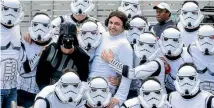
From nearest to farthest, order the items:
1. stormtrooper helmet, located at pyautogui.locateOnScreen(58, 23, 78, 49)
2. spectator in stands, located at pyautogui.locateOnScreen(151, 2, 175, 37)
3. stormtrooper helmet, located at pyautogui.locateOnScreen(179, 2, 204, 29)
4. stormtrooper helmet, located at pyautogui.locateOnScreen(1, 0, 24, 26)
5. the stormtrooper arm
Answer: stormtrooper helmet, located at pyautogui.locateOnScreen(58, 23, 78, 49) → the stormtrooper arm → stormtrooper helmet, located at pyautogui.locateOnScreen(1, 0, 24, 26) → stormtrooper helmet, located at pyautogui.locateOnScreen(179, 2, 204, 29) → spectator in stands, located at pyautogui.locateOnScreen(151, 2, 175, 37)

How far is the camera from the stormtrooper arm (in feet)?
27.0

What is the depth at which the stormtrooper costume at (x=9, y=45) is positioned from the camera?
838cm

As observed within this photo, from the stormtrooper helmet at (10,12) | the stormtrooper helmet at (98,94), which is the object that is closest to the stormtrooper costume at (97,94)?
the stormtrooper helmet at (98,94)

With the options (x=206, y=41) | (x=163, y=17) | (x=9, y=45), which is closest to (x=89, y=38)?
(x=9, y=45)

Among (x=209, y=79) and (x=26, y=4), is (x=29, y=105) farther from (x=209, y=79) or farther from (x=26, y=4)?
(x=26, y=4)

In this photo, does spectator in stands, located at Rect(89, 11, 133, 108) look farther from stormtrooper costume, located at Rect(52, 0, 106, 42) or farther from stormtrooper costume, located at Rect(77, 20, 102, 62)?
stormtrooper costume, located at Rect(52, 0, 106, 42)

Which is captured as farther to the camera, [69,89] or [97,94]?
[97,94]

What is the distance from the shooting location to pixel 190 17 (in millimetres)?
9336

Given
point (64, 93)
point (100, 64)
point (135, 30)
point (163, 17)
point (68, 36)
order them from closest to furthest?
point (64, 93) → point (68, 36) → point (100, 64) → point (135, 30) → point (163, 17)

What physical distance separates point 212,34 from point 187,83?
3.31 feet

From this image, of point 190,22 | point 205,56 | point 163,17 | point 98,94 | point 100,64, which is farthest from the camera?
point 163,17

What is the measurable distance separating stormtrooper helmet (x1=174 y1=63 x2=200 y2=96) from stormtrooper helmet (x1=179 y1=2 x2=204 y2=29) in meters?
1.42

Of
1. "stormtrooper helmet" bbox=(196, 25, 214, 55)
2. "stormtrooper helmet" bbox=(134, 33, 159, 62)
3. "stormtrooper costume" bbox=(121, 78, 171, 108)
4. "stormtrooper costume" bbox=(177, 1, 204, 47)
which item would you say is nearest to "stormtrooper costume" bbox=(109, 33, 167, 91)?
"stormtrooper helmet" bbox=(134, 33, 159, 62)

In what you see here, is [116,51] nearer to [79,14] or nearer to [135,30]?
[135,30]
